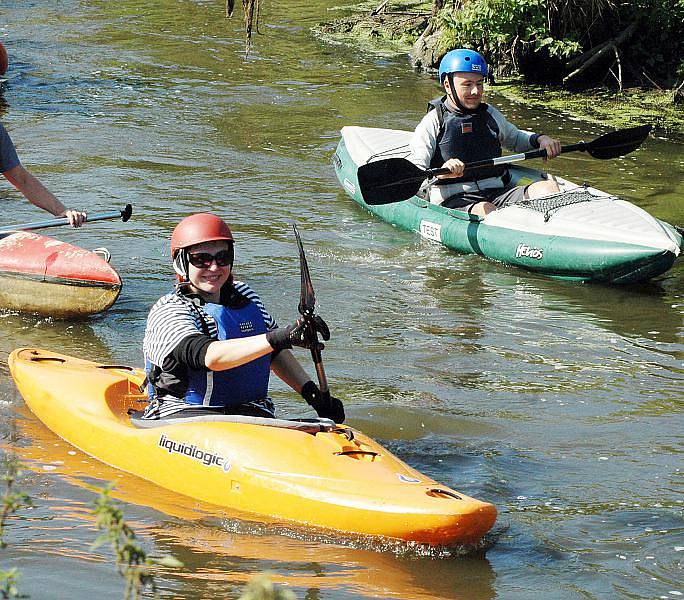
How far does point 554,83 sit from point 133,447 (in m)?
9.28

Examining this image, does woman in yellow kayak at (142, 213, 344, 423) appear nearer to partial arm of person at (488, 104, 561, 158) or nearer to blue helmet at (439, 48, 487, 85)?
blue helmet at (439, 48, 487, 85)

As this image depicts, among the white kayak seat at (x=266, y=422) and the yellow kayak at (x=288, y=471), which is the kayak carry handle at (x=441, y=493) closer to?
the yellow kayak at (x=288, y=471)

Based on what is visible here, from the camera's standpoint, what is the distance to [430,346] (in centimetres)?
593

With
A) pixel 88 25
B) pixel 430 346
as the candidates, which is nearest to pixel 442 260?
pixel 430 346

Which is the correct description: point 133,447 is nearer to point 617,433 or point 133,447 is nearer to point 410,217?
point 617,433

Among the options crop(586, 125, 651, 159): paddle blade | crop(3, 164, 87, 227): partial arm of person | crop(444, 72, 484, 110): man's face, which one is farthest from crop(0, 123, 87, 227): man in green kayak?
crop(586, 125, 651, 159): paddle blade

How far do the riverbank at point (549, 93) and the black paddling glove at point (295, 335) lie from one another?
769 centimetres

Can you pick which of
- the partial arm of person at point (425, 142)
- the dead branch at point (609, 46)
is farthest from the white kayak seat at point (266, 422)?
A: the dead branch at point (609, 46)

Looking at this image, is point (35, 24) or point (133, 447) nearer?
point (133, 447)

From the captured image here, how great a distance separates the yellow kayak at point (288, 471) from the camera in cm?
352

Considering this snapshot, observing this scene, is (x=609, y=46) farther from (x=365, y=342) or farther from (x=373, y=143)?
(x=365, y=342)

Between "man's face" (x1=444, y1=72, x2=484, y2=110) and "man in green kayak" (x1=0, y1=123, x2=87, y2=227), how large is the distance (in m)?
2.85

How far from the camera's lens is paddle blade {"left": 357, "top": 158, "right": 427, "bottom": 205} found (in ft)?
24.0

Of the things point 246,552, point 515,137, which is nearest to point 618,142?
point 515,137
